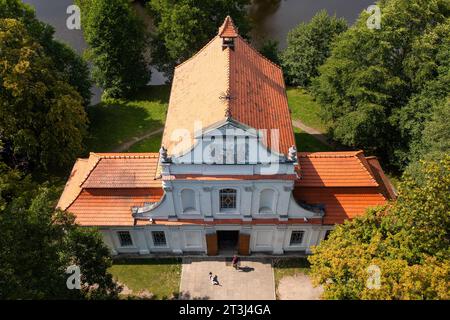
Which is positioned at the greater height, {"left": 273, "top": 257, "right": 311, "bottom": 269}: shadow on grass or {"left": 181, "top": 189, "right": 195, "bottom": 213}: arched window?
{"left": 181, "top": 189, "right": 195, "bottom": 213}: arched window

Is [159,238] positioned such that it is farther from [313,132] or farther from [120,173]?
[313,132]

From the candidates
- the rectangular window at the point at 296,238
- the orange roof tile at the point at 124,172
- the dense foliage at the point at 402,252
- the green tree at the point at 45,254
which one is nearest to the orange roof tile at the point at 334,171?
the rectangular window at the point at 296,238

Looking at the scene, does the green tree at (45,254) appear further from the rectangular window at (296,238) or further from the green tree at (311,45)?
the green tree at (311,45)

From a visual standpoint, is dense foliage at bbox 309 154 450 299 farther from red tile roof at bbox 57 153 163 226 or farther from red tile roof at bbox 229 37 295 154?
red tile roof at bbox 57 153 163 226

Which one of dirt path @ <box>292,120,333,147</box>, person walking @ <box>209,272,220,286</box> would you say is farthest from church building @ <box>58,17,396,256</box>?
dirt path @ <box>292,120,333,147</box>
